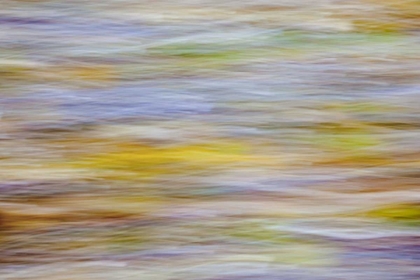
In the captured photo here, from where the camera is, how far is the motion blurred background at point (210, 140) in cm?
90

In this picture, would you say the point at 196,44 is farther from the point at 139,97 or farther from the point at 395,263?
the point at 395,263

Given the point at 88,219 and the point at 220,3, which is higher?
the point at 220,3

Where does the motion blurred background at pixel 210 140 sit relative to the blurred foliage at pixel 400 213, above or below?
above

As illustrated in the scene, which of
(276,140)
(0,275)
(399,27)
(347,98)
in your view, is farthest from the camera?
(399,27)

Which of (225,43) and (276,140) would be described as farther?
(225,43)

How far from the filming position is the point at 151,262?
88cm

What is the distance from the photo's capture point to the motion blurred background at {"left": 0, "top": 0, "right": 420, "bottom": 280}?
0.90m

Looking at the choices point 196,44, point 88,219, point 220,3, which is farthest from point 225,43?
point 88,219

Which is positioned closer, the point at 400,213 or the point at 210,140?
the point at 400,213

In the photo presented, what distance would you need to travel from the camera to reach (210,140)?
114 cm

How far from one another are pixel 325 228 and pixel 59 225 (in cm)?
26

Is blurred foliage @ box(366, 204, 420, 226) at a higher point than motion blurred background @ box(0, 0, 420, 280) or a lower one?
lower

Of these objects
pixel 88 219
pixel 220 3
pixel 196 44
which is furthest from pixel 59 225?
pixel 220 3

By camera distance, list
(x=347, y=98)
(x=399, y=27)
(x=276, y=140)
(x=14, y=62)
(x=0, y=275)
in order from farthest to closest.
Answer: (x=399, y=27) < (x=14, y=62) < (x=347, y=98) < (x=276, y=140) < (x=0, y=275)
